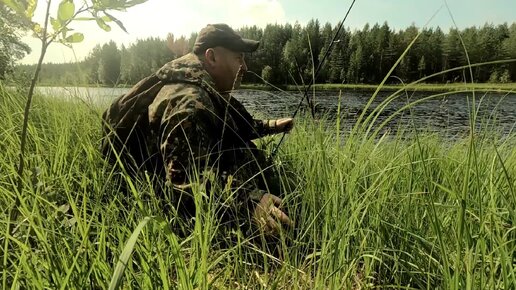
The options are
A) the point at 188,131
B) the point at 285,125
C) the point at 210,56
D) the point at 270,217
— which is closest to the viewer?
the point at 270,217

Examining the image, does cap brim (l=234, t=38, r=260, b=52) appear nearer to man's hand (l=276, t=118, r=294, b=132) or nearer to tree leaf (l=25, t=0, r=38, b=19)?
man's hand (l=276, t=118, r=294, b=132)

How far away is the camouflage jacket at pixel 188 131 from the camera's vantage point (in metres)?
2.05

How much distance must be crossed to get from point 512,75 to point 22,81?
80205mm

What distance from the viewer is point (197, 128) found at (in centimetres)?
208

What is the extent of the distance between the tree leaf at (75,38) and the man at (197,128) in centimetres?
69

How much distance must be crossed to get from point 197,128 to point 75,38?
0.98 metres

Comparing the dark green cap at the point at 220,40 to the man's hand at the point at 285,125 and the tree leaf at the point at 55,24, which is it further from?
the tree leaf at the point at 55,24

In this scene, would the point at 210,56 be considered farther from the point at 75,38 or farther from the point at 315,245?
the point at 315,245

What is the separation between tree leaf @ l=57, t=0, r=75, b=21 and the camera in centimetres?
103

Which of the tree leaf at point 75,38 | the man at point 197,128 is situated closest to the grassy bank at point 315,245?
the man at point 197,128

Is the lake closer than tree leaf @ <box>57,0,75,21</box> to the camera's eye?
No

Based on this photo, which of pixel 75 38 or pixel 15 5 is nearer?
pixel 15 5

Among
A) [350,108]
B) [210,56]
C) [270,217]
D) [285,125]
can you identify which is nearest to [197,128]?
[270,217]

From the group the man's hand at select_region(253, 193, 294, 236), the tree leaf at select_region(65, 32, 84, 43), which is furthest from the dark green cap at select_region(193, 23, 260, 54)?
the tree leaf at select_region(65, 32, 84, 43)
